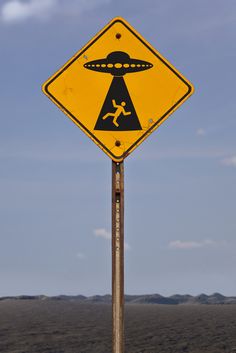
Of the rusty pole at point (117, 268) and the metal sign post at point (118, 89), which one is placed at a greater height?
the metal sign post at point (118, 89)

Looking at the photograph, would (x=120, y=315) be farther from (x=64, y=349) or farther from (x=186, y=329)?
(x=186, y=329)

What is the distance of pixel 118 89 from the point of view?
6125 millimetres

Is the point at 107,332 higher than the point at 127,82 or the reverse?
higher

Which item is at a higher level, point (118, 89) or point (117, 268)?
point (118, 89)

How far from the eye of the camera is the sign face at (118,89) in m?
6.02

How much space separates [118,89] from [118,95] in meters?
A: 0.07

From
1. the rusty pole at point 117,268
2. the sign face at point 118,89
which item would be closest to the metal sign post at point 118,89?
the sign face at point 118,89

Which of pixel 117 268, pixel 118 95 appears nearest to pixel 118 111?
pixel 118 95

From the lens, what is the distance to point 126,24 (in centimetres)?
621

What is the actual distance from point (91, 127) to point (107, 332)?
41153mm

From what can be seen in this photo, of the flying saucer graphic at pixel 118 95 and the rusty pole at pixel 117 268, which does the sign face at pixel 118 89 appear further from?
the rusty pole at pixel 117 268

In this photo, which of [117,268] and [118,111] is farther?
[118,111]

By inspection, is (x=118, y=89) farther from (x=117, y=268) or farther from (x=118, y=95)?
A: (x=117, y=268)

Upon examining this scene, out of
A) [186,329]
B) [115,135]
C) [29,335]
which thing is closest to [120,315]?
[115,135]
